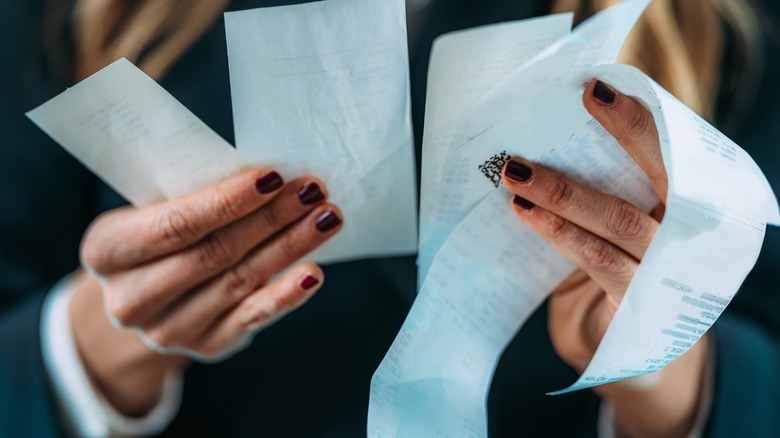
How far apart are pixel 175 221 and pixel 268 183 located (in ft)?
0.22

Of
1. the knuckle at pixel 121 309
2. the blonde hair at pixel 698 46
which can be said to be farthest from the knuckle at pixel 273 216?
the blonde hair at pixel 698 46

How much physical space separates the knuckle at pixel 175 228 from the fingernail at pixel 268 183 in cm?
5

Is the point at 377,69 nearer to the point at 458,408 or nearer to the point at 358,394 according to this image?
the point at 458,408

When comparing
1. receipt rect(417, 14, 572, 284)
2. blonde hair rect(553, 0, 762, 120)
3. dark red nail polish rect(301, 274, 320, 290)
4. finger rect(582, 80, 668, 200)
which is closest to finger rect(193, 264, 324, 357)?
dark red nail polish rect(301, 274, 320, 290)

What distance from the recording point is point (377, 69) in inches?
14.3

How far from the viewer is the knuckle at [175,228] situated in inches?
16.4

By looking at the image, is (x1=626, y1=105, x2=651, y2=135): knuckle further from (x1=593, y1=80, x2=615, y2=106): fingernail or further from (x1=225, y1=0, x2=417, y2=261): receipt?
(x1=225, y1=0, x2=417, y2=261): receipt

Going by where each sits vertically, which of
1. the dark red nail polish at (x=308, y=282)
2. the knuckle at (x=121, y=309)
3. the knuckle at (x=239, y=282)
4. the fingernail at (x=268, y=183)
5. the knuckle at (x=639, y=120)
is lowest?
the knuckle at (x=121, y=309)

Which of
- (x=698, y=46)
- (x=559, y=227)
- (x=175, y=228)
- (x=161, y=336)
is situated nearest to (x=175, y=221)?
(x=175, y=228)

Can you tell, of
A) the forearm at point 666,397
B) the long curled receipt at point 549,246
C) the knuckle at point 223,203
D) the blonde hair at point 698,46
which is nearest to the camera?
the long curled receipt at point 549,246

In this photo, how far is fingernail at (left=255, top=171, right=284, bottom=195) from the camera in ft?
1.33

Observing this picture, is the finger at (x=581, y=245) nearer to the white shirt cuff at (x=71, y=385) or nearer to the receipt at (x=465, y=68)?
the receipt at (x=465, y=68)

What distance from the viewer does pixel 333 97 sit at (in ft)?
1.24

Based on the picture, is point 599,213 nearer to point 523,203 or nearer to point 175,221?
point 523,203
